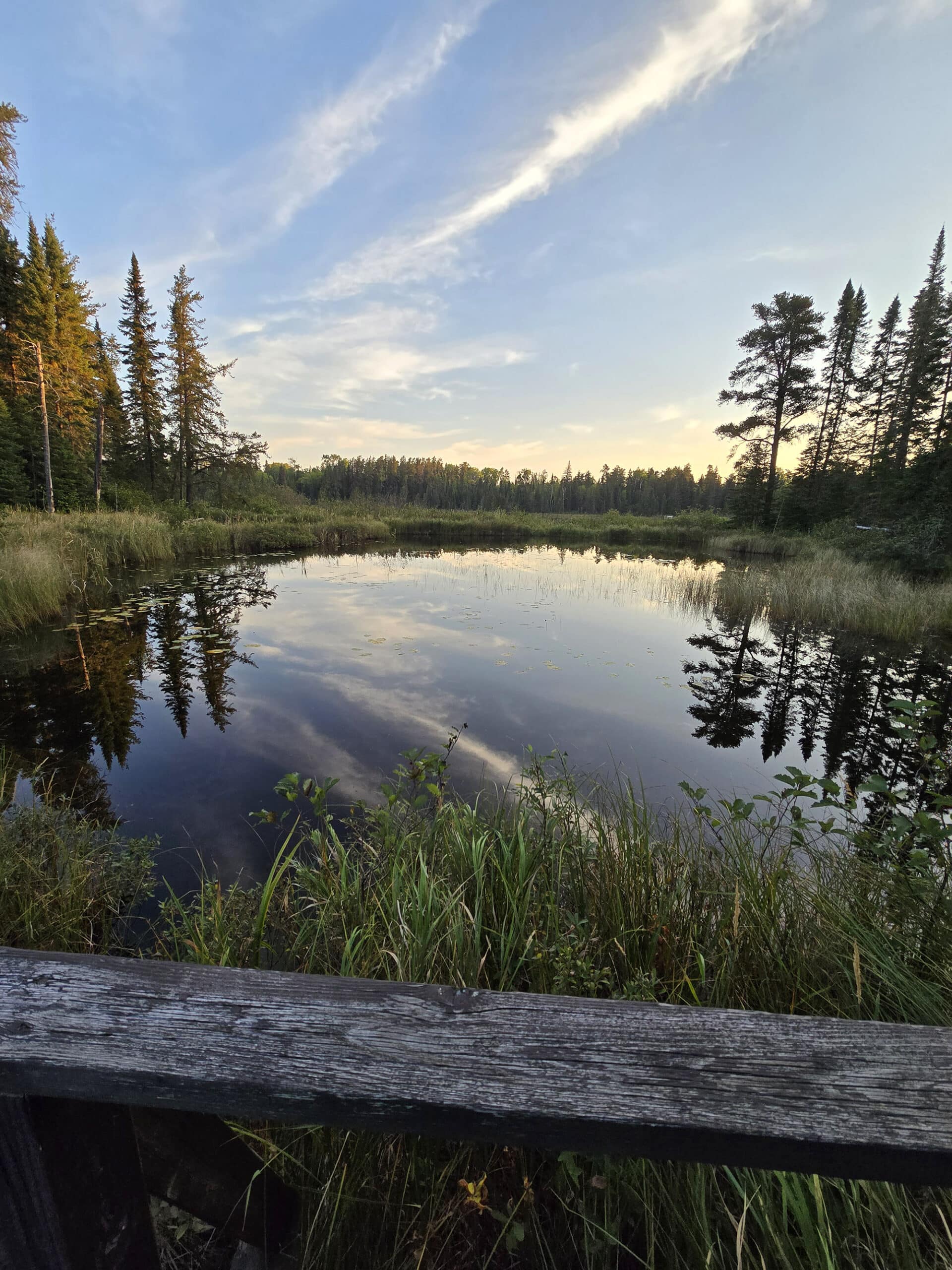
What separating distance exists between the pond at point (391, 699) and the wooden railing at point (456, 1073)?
285 cm

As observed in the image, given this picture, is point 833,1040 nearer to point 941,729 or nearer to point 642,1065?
point 642,1065

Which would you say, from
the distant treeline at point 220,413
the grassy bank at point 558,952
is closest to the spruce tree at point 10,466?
the distant treeline at point 220,413

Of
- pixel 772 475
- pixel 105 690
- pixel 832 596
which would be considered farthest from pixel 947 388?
pixel 105 690

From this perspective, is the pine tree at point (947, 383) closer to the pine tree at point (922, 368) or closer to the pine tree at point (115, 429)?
the pine tree at point (922, 368)

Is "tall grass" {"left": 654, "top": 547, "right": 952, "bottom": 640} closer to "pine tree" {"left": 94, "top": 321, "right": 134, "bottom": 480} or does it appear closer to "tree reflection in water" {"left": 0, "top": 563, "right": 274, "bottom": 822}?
"tree reflection in water" {"left": 0, "top": 563, "right": 274, "bottom": 822}

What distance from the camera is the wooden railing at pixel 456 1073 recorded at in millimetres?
613

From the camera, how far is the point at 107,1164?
0.75 metres

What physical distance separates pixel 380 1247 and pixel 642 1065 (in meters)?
1.34

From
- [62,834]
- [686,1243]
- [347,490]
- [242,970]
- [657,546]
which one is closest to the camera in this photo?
[242,970]

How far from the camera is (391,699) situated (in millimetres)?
6449

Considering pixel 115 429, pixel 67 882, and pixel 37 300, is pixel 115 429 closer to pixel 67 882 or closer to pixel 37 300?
pixel 37 300

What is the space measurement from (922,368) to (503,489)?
72654mm

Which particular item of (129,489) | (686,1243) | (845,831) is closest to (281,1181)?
(686,1243)

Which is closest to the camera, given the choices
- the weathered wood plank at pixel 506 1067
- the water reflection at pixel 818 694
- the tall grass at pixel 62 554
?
A: the weathered wood plank at pixel 506 1067
